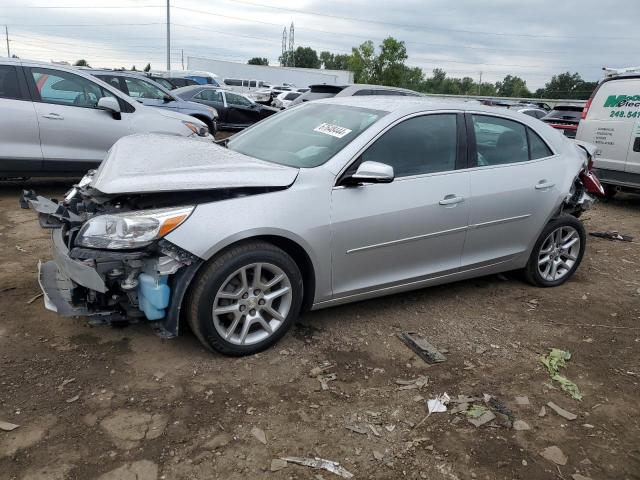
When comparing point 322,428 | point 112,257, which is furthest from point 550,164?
point 112,257

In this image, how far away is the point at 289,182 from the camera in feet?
10.9

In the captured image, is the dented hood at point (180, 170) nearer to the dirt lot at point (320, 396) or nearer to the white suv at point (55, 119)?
the dirt lot at point (320, 396)

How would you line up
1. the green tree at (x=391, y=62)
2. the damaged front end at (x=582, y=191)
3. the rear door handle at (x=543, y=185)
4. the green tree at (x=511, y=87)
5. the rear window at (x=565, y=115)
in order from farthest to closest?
the green tree at (x=511, y=87) → the green tree at (x=391, y=62) → the rear window at (x=565, y=115) → the damaged front end at (x=582, y=191) → the rear door handle at (x=543, y=185)

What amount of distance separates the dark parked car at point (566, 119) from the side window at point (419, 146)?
1017 centimetres

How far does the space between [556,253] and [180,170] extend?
141 inches

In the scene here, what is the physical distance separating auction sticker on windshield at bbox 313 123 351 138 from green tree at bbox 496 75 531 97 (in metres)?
87.8

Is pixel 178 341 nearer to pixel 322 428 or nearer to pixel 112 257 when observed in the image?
pixel 112 257

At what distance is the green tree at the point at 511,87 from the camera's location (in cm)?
8549

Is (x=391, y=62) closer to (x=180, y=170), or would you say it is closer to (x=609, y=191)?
(x=609, y=191)

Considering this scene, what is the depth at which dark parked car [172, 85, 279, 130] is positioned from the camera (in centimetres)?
1584

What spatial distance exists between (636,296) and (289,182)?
3.72 meters

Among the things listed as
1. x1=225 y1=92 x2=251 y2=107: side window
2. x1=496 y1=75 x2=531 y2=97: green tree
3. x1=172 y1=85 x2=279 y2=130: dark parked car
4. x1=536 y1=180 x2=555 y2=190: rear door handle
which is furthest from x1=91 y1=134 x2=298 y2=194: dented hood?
x1=496 y1=75 x2=531 y2=97: green tree

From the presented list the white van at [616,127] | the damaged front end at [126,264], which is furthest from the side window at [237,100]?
the damaged front end at [126,264]

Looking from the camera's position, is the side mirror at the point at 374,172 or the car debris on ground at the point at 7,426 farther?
the side mirror at the point at 374,172
